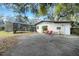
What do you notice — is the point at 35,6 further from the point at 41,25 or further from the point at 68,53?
the point at 68,53

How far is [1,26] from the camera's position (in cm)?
280

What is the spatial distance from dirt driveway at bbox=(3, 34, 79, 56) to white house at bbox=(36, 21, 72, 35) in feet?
0.19

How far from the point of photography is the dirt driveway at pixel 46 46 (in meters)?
2.79

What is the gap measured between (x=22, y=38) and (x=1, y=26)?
27cm

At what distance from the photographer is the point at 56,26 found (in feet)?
9.21

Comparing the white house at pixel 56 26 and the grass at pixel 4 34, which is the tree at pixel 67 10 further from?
the grass at pixel 4 34

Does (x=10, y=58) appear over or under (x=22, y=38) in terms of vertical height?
under

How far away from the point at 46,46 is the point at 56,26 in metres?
0.25

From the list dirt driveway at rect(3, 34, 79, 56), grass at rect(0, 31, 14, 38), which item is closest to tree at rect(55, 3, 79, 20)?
dirt driveway at rect(3, 34, 79, 56)

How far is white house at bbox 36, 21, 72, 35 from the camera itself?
2801mm

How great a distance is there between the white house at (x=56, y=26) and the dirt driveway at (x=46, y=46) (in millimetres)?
58

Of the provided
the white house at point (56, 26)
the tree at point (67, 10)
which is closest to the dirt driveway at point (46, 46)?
the white house at point (56, 26)

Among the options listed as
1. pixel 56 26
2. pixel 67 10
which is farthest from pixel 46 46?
pixel 67 10

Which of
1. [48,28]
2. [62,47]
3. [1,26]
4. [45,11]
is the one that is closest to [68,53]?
[62,47]
